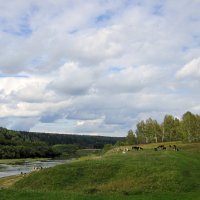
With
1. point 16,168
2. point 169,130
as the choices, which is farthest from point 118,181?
point 169,130

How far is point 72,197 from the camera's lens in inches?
1299

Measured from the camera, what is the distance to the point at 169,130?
555 ft

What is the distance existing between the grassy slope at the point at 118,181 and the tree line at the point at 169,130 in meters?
88.0

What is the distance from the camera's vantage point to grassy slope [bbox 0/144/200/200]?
120ft

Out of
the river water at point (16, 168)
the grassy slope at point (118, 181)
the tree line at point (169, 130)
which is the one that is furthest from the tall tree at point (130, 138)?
the grassy slope at point (118, 181)

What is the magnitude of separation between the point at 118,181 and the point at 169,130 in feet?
410

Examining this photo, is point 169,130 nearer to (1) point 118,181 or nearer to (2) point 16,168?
(2) point 16,168

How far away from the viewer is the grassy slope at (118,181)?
3659 cm

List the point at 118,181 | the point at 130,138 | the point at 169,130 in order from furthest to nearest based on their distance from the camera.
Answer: the point at 130,138 → the point at 169,130 → the point at 118,181

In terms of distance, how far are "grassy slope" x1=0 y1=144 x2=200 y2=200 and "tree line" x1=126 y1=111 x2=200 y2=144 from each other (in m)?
88.0

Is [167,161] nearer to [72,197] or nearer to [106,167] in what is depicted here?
[106,167]

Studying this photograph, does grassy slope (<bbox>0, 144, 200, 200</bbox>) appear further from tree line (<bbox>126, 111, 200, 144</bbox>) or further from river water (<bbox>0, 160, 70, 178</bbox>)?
tree line (<bbox>126, 111, 200, 144</bbox>)

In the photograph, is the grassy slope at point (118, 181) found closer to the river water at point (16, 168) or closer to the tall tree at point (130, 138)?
the river water at point (16, 168)

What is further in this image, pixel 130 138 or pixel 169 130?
pixel 130 138
